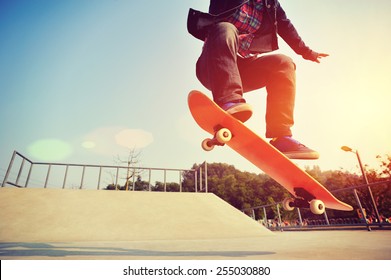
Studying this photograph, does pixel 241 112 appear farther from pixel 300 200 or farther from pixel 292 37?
pixel 292 37

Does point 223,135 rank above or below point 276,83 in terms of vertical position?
below

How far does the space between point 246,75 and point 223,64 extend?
2.12 ft

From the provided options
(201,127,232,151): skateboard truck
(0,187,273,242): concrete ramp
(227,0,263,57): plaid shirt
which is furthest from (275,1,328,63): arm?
(0,187,273,242): concrete ramp

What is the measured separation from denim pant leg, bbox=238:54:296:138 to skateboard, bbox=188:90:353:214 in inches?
9.0

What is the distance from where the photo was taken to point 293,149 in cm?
220

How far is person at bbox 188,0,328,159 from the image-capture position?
1923mm

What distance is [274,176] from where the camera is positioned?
2.54 metres

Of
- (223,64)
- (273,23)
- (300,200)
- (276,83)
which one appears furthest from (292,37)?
(300,200)

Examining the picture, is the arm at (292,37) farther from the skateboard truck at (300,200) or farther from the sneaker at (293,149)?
the skateboard truck at (300,200)

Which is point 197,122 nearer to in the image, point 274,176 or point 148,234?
point 274,176

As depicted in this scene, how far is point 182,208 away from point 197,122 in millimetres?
5441

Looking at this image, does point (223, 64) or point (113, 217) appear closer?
point (223, 64)

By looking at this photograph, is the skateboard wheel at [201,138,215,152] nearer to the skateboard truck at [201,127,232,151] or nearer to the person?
the skateboard truck at [201,127,232,151]

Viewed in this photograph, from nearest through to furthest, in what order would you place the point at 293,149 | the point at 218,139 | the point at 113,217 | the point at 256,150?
1. the point at 218,139
2. the point at 293,149
3. the point at 256,150
4. the point at 113,217
